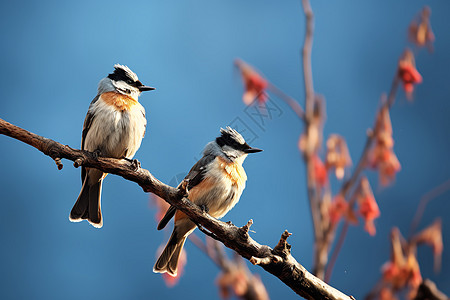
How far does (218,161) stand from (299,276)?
1.04 metres

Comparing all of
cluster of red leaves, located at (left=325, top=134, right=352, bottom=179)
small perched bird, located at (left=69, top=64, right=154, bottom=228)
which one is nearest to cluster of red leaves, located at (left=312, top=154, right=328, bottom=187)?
cluster of red leaves, located at (left=325, top=134, right=352, bottom=179)

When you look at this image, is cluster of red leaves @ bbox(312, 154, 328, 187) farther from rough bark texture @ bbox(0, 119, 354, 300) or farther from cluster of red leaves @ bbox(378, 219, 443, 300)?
rough bark texture @ bbox(0, 119, 354, 300)

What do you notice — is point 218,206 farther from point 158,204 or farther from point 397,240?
point 397,240

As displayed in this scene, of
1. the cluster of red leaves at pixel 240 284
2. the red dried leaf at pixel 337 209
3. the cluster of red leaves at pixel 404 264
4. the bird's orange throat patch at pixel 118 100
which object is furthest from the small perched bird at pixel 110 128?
the cluster of red leaves at pixel 404 264

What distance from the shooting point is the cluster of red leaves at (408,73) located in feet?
12.1

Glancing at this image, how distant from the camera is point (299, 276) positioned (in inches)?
100

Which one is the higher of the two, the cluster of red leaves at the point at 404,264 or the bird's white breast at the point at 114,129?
the cluster of red leaves at the point at 404,264

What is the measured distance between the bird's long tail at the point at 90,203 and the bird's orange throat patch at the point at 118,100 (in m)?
0.56

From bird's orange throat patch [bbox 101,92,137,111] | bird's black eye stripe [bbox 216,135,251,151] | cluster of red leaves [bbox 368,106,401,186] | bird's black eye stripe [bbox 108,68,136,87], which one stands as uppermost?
cluster of red leaves [bbox 368,106,401,186]

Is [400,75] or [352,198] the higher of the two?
[400,75]

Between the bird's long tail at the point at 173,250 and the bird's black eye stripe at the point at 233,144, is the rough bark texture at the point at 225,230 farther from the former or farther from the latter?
the bird's black eye stripe at the point at 233,144

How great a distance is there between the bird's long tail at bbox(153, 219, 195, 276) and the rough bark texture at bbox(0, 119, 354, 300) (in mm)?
652

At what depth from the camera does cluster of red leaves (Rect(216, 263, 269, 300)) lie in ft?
12.9

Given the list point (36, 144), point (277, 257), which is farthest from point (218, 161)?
point (36, 144)
